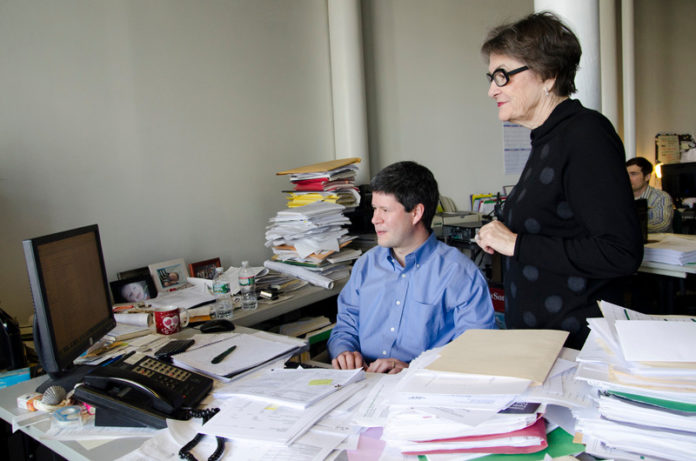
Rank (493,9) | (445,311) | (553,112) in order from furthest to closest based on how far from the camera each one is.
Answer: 1. (493,9)
2. (445,311)
3. (553,112)

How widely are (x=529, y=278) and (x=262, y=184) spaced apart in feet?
6.09

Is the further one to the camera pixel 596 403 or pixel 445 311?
pixel 445 311

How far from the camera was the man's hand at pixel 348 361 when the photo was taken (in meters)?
1.50

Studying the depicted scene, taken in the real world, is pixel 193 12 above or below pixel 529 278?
above

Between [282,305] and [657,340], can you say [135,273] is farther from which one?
[657,340]

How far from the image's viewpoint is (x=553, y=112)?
1.30 m

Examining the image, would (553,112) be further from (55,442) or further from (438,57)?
(438,57)

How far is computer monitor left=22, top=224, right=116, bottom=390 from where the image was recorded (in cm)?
116

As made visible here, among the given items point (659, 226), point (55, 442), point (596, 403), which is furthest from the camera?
point (659, 226)

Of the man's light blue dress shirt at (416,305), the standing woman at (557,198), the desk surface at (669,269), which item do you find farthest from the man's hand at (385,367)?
the desk surface at (669,269)

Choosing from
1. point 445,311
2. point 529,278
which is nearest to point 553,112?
point 529,278

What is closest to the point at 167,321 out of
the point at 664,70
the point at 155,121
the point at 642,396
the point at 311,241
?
the point at 311,241

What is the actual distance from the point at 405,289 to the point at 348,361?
0.32 meters

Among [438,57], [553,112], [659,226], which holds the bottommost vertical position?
[659,226]
